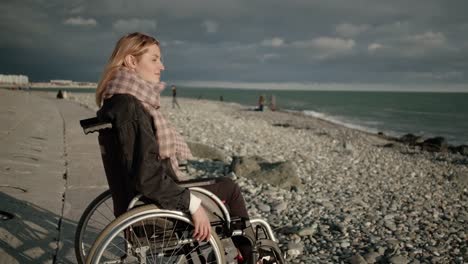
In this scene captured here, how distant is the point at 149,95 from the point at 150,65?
270 mm

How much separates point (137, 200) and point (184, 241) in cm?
37

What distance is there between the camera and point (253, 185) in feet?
20.9

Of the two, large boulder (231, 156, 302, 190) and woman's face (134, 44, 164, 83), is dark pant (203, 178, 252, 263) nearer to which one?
woman's face (134, 44, 164, 83)

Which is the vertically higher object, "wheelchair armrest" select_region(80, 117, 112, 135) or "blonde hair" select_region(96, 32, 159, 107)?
"blonde hair" select_region(96, 32, 159, 107)

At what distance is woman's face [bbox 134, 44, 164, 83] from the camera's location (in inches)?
82.5

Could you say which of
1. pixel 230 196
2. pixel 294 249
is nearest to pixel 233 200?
pixel 230 196

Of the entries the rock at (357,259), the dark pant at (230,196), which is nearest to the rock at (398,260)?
the rock at (357,259)

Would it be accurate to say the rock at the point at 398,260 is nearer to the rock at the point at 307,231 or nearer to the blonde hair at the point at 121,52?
the rock at the point at 307,231

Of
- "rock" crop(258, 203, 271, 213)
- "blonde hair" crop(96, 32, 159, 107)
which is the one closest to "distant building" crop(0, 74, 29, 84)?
"rock" crop(258, 203, 271, 213)

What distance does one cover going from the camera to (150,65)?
2127mm

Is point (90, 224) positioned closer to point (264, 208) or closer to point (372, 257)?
point (264, 208)

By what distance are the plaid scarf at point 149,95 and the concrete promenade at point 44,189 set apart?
1615 millimetres

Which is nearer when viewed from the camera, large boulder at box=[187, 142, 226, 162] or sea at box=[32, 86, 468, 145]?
large boulder at box=[187, 142, 226, 162]

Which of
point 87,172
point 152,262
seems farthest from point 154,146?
point 87,172
